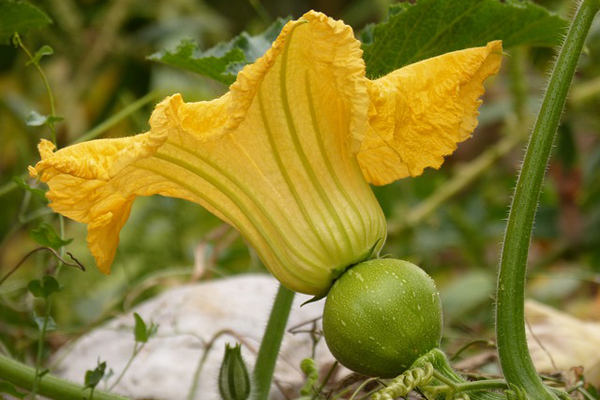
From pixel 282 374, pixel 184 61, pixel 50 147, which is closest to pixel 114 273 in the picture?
pixel 282 374

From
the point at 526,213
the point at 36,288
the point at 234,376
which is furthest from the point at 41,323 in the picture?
the point at 526,213

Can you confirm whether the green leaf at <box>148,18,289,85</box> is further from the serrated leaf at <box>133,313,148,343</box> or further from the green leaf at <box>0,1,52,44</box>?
the serrated leaf at <box>133,313,148,343</box>

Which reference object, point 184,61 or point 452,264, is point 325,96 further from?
point 452,264

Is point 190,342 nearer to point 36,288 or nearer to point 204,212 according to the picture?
point 36,288

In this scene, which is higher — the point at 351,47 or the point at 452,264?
the point at 452,264

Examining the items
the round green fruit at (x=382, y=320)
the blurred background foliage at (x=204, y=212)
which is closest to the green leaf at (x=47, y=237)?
the round green fruit at (x=382, y=320)

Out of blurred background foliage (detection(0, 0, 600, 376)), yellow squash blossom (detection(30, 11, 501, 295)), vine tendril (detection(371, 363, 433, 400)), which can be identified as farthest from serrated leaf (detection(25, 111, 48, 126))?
blurred background foliage (detection(0, 0, 600, 376))
